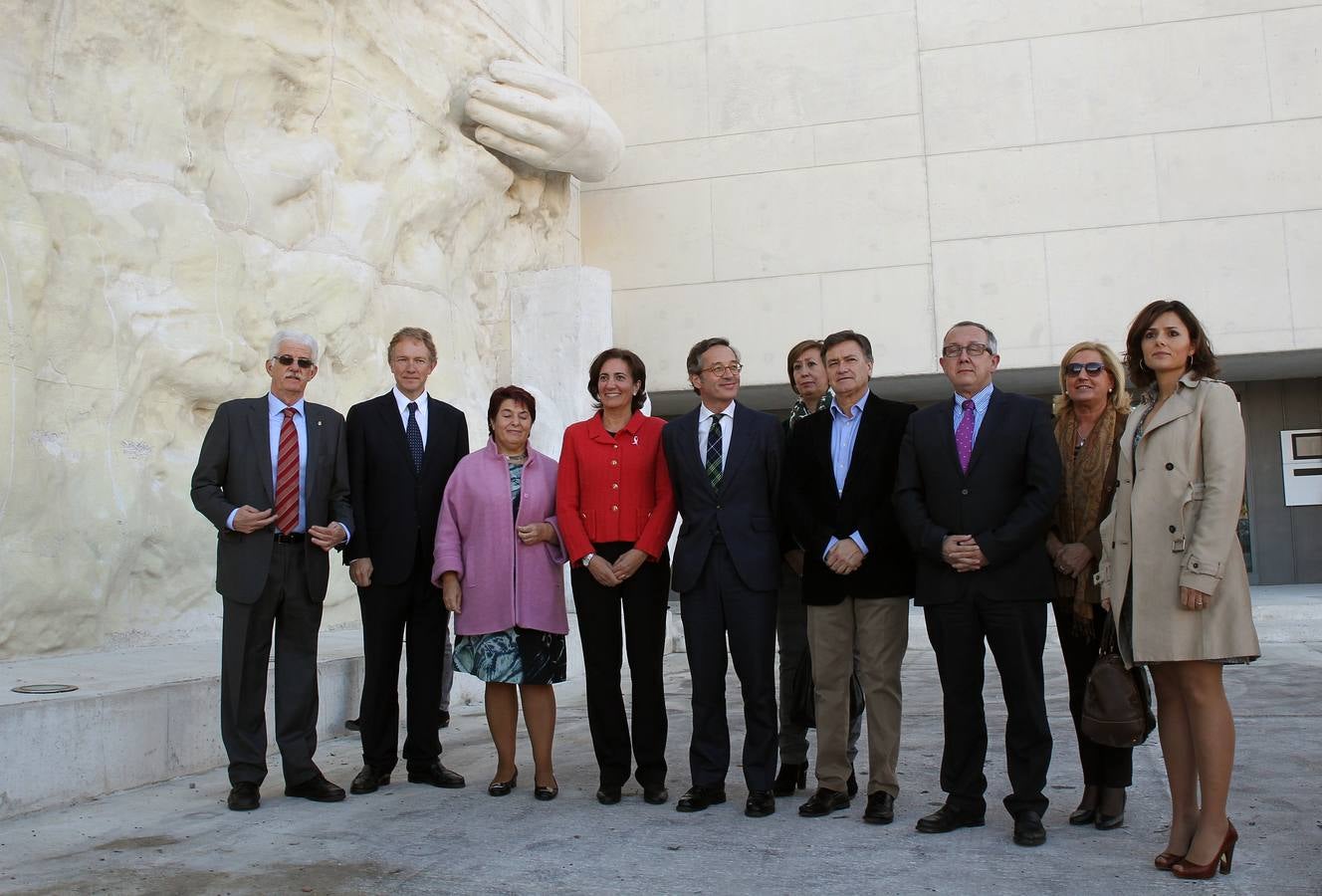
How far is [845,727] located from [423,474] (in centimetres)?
185

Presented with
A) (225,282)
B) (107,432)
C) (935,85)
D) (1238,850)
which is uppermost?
(935,85)

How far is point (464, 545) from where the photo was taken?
414 cm

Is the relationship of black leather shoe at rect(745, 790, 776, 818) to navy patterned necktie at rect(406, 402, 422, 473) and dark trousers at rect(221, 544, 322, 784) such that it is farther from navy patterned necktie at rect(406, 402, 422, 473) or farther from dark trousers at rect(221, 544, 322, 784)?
navy patterned necktie at rect(406, 402, 422, 473)

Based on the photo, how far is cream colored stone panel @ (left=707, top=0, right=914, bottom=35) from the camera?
10805 millimetres

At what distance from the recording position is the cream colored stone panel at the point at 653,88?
11234 millimetres

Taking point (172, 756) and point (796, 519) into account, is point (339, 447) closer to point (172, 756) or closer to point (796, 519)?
point (172, 756)

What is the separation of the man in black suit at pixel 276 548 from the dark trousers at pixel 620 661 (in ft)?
3.07

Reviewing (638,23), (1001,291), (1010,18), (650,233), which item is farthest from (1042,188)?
(638,23)

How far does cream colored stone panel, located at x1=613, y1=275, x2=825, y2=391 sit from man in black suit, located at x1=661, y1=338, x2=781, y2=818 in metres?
6.98

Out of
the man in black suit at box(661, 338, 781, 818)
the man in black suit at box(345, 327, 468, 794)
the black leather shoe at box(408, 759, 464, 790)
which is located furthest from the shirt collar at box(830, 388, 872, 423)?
the black leather shoe at box(408, 759, 464, 790)

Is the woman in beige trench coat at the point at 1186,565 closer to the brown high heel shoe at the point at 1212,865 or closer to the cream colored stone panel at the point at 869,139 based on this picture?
the brown high heel shoe at the point at 1212,865

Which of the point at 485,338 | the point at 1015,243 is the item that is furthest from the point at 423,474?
the point at 1015,243

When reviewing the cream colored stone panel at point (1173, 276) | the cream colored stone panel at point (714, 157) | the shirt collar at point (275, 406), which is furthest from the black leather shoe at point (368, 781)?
the cream colored stone panel at point (714, 157)

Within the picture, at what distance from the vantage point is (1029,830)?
3189 mm
